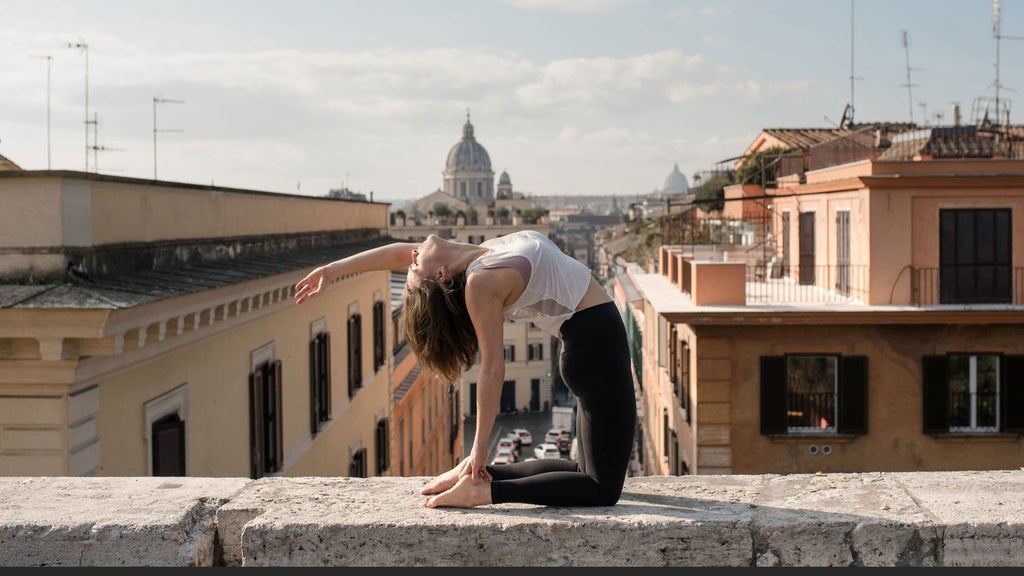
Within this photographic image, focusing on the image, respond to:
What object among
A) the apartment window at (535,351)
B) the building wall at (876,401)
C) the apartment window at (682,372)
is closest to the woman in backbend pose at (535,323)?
the building wall at (876,401)

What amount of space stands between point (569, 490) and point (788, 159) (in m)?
23.8

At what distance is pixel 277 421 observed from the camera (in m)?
13.3

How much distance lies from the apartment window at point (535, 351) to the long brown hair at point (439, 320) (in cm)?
6839

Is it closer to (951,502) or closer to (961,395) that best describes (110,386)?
(951,502)

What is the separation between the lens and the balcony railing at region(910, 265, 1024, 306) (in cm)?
1769

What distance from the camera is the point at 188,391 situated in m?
9.95

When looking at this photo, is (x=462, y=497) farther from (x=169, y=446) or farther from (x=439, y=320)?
(x=169, y=446)

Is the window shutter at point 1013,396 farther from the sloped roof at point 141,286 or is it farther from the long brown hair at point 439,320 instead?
the long brown hair at point 439,320

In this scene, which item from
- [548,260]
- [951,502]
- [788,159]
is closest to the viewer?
[951,502]

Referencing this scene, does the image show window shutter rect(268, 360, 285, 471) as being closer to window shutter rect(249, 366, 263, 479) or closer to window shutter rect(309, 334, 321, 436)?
window shutter rect(249, 366, 263, 479)

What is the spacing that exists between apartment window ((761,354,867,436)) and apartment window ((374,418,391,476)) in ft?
25.9

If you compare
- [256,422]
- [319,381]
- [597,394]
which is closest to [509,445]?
[319,381]

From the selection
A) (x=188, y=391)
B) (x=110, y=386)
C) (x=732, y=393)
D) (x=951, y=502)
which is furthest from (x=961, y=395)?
(x=951, y=502)

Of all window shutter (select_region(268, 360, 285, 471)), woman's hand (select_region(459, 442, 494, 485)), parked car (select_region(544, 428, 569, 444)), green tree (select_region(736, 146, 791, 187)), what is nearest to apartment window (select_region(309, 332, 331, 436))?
window shutter (select_region(268, 360, 285, 471))
